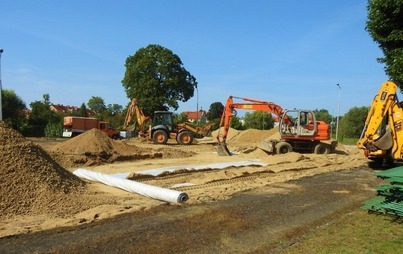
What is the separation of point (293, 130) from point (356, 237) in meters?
14.9

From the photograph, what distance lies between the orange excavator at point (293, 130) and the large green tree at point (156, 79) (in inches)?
1255

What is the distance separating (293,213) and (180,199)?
2.41m

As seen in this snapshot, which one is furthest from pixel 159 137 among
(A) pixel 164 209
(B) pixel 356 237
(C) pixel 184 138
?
(B) pixel 356 237

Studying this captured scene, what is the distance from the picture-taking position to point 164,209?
757 cm

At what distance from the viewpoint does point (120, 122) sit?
60.9 metres

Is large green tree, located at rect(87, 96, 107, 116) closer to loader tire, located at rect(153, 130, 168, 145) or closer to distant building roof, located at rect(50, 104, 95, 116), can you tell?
distant building roof, located at rect(50, 104, 95, 116)

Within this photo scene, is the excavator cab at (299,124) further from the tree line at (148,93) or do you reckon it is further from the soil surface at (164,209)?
the tree line at (148,93)

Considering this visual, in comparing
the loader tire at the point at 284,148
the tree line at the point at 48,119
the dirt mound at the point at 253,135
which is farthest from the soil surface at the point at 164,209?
the tree line at the point at 48,119

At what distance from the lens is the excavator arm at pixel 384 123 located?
1400 cm

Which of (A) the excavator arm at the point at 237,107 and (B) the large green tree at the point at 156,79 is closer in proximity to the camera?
(A) the excavator arm at the point at 237,107

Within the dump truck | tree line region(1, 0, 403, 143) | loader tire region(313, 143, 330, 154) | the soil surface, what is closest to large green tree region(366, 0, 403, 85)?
the soil surface

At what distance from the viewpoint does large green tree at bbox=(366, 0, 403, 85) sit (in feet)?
38.1

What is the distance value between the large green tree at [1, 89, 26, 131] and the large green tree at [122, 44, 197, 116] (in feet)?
47.0

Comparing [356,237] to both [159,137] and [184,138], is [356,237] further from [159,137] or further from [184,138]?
[159,137]
